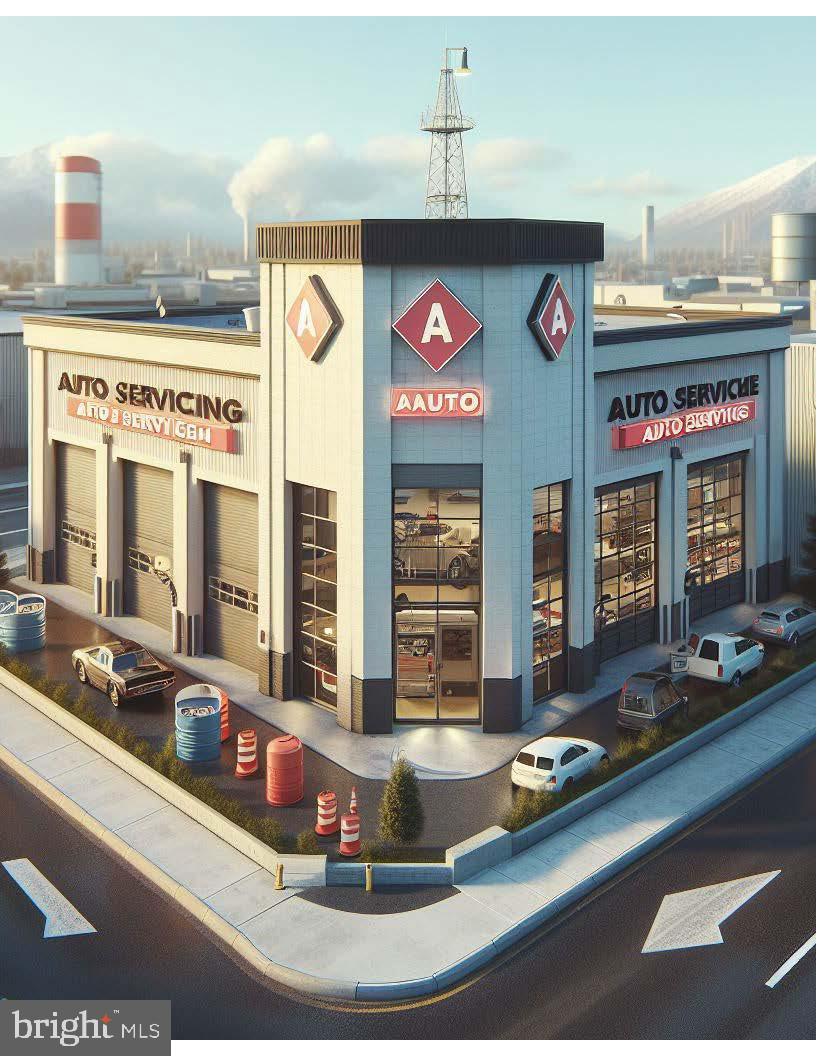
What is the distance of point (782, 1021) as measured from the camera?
19172 millimetres

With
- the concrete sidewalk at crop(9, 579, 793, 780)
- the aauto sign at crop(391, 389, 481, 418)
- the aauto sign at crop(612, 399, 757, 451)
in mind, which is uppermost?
the aauto sign at crop(391, 389, 481, 418)

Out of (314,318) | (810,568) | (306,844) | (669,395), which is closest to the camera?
(306,844)

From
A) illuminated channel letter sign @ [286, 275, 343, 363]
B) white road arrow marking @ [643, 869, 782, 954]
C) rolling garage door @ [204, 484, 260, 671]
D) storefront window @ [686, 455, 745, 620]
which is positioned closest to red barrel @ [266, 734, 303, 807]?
rolling garage door @ [204, 484, 260, 671]

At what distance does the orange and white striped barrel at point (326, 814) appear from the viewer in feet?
83.7

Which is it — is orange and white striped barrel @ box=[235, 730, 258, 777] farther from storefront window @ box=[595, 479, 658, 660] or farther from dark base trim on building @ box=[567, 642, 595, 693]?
storefront window @ box=[595, 479, 658, 660]

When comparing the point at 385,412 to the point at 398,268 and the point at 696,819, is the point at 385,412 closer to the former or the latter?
the point at 398,268

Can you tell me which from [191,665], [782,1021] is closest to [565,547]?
[191,665]

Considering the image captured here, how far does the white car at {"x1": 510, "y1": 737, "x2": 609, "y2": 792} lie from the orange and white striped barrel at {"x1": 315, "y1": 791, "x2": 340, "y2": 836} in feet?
15.1

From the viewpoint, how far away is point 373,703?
3098cm

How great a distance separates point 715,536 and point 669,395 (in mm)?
6145

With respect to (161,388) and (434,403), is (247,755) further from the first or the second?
(161,388)

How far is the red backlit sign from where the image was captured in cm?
3541

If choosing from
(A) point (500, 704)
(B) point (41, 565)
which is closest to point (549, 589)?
(A) point (500, 704)

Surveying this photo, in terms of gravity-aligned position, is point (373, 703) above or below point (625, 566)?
below
